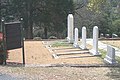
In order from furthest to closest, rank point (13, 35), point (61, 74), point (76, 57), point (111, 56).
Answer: point (76, 57) → point (111, 56) → point (13, 35) → point (61, 74)

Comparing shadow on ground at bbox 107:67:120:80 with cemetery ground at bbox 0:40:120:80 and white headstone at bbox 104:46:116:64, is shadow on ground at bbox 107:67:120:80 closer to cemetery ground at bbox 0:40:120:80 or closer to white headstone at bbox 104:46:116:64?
cemetery ground at bbox 0:40:120:80

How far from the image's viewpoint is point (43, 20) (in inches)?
1412

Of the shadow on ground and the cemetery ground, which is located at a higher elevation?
the cemetery ground

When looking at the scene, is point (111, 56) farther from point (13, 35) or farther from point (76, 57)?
point (13, 35)

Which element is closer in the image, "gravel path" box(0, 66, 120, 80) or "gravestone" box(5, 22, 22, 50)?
"gravel path" box(0, 66, 120, 80)

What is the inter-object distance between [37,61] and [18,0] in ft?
74.8

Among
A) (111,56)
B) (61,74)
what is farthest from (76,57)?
(61,74)

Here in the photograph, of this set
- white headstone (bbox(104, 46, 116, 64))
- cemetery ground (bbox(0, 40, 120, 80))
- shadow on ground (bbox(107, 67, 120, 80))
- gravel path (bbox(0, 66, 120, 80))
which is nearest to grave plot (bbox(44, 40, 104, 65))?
cemetery ground (bbox(0, 40, 120, 80))

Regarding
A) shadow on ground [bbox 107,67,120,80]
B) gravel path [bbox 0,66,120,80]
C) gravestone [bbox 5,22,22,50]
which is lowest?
shadow on ground [bbox 107,67,120,80]

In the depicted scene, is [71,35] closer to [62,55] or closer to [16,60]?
[62,55]

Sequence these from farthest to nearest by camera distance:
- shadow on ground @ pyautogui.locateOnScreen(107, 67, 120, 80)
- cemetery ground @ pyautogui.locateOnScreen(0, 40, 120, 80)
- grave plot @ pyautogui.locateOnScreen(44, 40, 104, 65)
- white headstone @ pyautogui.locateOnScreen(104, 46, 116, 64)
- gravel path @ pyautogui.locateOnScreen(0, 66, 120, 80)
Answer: grave plot @ pyautogui.locateOnScreen(44, 40, 104, 65) → white headstone @ pyautogui.locateOnScreen(104, 46, 116, 64) → shadow on ground @ pyautogui.locateOnScreen(107, 67, 120, 80) → cemetery ground @ pyautogui.locateOnScreen(0, 40, 120, 80) → gravel path @ pyautogui.locateOnScreen(0, 66, 120, 80)

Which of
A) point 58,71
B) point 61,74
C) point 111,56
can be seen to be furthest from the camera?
point 111,56

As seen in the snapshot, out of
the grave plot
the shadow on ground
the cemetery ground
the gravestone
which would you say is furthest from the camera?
the grave plot

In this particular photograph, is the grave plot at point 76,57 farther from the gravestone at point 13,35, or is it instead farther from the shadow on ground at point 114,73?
the gravestone at point 13,35
